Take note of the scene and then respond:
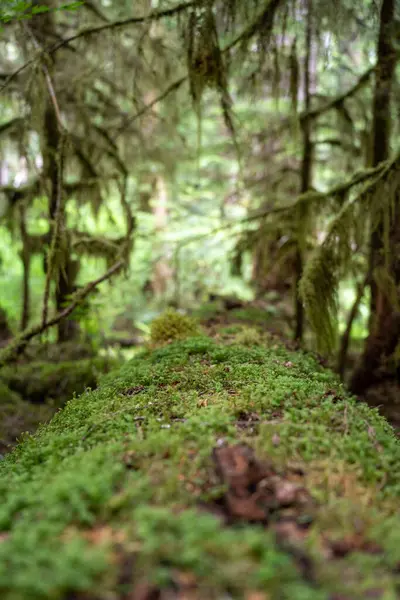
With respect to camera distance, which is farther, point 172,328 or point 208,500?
point 172,328

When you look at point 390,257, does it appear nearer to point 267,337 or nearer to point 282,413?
point 267,337

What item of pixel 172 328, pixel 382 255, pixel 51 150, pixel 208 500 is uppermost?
pixel 51 150

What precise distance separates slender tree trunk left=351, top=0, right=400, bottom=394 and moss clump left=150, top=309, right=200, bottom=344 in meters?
2.47

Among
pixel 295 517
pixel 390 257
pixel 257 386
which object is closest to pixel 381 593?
pixel 295 517

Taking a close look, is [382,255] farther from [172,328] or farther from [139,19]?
[139,19]

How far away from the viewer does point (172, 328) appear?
18.2 feet

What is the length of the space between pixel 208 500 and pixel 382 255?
4.73 m

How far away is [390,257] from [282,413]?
12.1ft

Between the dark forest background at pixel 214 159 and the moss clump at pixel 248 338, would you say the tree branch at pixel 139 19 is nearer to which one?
the dark forest background at pixel 214 159

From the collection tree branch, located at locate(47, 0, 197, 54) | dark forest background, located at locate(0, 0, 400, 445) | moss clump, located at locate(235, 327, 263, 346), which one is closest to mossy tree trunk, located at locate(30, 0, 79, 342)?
dark forest background, located at locate(0, 0, 400, 445)

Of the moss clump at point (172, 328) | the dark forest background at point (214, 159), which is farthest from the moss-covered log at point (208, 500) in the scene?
the dark forest background at point (214, 159)

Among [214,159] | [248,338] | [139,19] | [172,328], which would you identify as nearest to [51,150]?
[139,19]

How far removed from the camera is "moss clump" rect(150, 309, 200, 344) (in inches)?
215

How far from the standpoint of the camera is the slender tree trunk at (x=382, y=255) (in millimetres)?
5746
